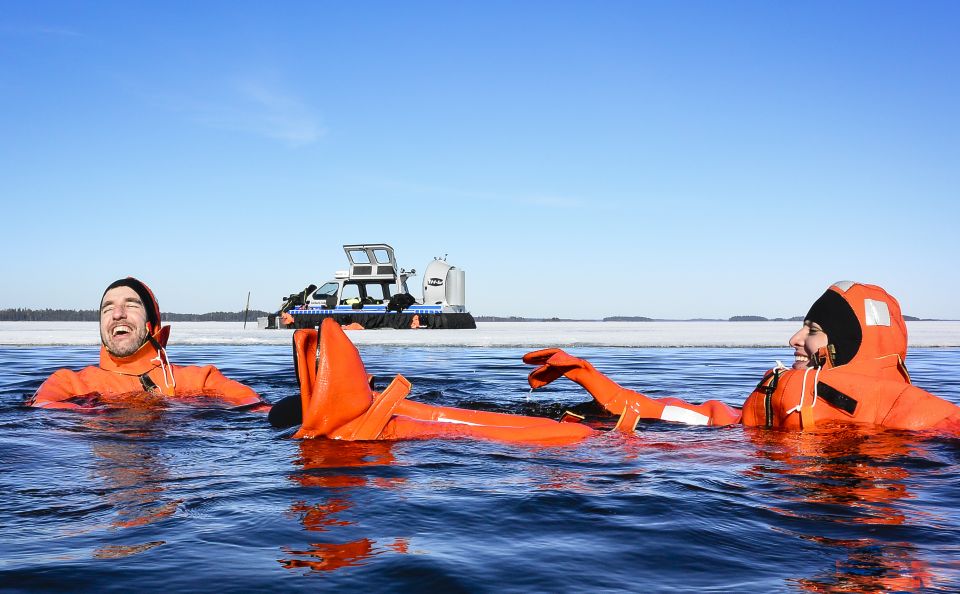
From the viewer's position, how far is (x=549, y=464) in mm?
3607

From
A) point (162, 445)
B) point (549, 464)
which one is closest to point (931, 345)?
point (549, 464)

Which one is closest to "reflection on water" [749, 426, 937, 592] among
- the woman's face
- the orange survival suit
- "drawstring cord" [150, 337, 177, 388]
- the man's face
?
the orange survival suit


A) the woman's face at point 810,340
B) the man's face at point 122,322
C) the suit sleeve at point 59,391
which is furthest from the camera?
the man's face at point 122,322

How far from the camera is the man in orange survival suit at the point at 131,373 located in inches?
229

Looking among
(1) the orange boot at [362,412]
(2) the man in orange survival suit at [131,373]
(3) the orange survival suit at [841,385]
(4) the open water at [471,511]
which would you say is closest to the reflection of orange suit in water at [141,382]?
(2) the man in orange survival suit at [131,373]

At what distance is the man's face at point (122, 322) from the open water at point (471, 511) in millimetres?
1047

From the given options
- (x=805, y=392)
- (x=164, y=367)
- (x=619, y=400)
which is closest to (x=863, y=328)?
(x=805, y=392)

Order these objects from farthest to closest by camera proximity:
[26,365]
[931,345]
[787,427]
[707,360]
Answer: [931,345] → [707,360] → [26,365] → [787,427]

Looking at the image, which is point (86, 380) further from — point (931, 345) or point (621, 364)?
point (931, 345)

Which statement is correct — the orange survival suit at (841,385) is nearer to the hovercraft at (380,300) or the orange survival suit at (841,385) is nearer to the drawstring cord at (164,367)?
the drawstring cord at (164,367)

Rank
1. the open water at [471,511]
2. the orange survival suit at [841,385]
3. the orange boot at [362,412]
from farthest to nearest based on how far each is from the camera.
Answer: the orange survival suit at [841,385]
the orange boot at [362,412]
the open water at [471,511]

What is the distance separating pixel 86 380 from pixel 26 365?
5.69 m

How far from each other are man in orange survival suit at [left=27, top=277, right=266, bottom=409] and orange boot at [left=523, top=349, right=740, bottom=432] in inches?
89.0

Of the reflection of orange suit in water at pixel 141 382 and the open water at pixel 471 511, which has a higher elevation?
the reflection of orange suit in water at pixel 141 382
